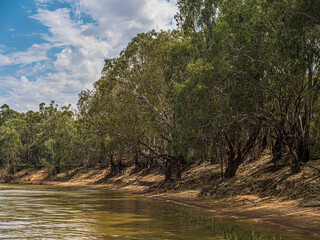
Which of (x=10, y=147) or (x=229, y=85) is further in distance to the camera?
(x=10, y=147)

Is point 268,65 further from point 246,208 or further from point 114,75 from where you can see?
point 114,75

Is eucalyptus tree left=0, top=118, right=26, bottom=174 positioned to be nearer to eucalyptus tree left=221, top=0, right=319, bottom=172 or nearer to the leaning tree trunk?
the leaning tree trunk

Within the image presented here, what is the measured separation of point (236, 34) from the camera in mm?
22047

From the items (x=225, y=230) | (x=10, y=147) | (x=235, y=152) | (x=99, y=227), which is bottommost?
(x=225, y=230)

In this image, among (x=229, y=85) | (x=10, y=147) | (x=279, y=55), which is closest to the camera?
(x=279, y=55)

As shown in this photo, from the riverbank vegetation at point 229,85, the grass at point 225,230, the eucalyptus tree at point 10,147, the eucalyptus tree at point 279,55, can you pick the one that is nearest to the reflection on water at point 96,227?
the grass at point 225,230

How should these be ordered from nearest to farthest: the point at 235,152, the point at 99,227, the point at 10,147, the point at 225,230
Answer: the point at 225,230 < the point at 99,227 < the point at 235,152 < the point at 10,147

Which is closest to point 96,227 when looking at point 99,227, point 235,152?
point 99,227

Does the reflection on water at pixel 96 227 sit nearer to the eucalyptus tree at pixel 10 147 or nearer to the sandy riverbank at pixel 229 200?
the sandy riverbank at pixel 229 200

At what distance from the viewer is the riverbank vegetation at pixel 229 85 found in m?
19.5

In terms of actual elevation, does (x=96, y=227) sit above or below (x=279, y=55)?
below

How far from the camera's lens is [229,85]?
22.8 m

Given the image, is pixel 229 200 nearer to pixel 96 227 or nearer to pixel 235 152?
pixel 235 152

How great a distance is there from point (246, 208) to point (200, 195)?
781cm
